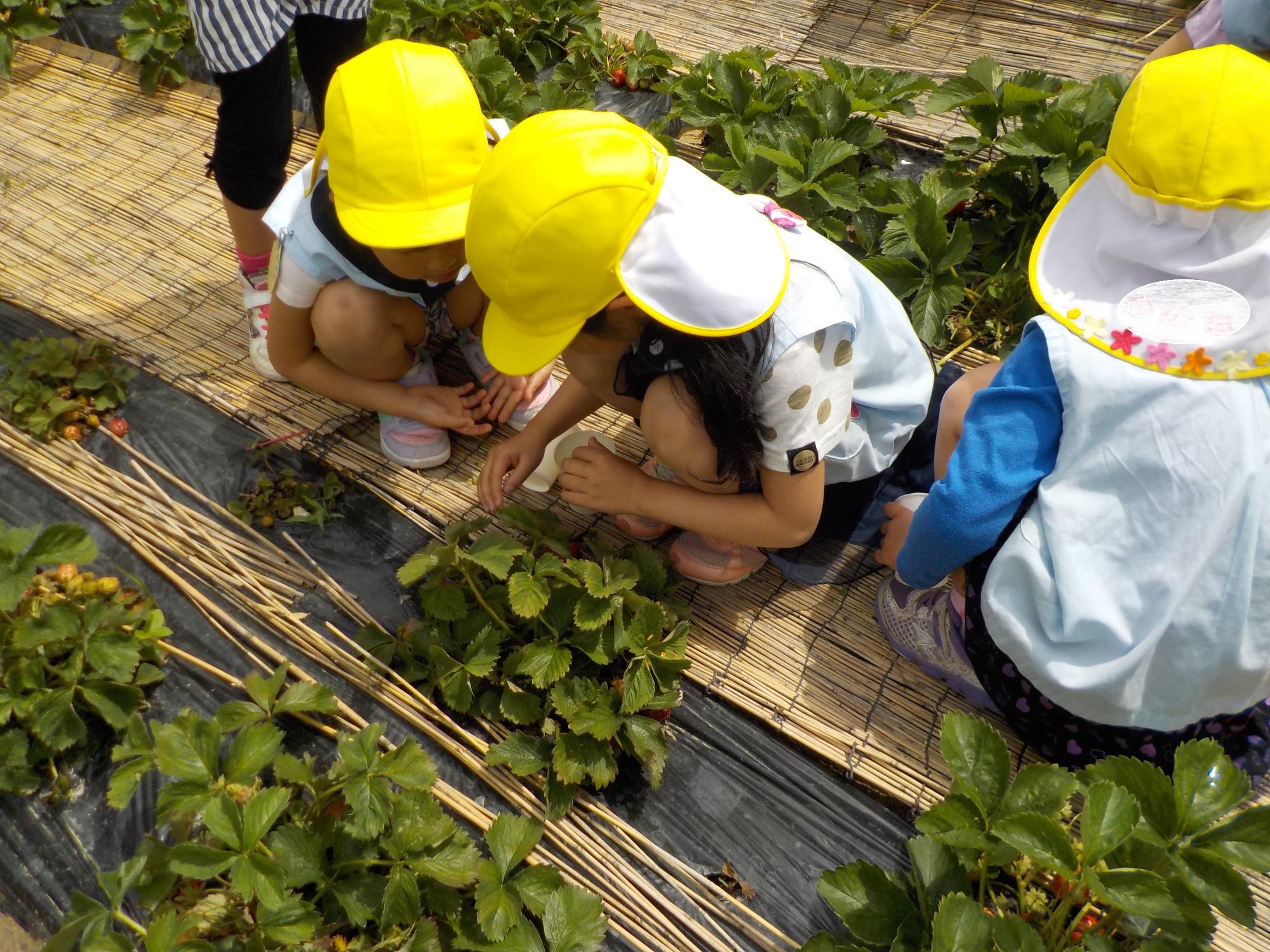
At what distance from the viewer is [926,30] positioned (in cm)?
263

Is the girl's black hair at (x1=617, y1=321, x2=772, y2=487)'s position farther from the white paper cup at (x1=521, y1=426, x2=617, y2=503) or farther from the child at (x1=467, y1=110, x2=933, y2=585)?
the white paper cup at (x1=521, y1=426, x2=617, y2=503)

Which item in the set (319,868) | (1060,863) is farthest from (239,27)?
(1060,863)

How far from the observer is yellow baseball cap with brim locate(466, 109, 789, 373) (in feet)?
3.25

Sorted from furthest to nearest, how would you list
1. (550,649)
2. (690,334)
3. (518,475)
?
(518,475) < (550,649) < (690,334)

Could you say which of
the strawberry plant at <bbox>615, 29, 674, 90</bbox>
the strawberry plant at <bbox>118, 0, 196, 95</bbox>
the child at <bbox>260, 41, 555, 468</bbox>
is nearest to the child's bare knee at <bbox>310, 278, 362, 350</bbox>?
the child at <bbox>260, 41, 555, 468</bbox>

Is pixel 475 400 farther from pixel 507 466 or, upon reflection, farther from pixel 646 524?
pixel 646 524

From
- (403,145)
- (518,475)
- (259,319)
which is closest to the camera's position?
(403,145)

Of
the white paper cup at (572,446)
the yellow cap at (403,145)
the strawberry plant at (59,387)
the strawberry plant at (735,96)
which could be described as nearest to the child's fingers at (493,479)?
the white paper cup at (572,446)

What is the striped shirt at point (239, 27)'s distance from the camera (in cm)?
150

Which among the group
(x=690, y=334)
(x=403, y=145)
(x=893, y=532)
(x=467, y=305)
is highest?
(x=403, y=145)

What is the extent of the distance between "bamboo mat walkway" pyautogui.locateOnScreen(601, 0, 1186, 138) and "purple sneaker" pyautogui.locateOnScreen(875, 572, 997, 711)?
140cm

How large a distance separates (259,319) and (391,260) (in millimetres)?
656

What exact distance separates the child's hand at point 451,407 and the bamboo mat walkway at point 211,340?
7 cm

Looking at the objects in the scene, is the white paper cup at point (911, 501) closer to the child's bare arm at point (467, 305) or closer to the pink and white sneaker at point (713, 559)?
the pink and white sneaker at point (713, 559)
